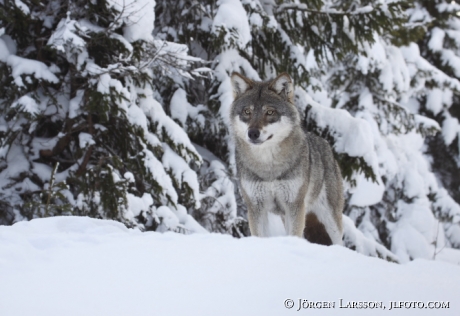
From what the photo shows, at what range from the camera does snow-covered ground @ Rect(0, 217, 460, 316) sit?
2137 millimetres

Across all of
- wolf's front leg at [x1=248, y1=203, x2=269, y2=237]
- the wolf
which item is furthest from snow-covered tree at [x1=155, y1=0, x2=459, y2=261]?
wolf's front leg at [x1=248, y1=203, x2=269, y2=237]

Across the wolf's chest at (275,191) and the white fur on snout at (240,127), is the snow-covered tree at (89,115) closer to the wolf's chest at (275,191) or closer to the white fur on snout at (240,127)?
the white fur on snout at (240,127)

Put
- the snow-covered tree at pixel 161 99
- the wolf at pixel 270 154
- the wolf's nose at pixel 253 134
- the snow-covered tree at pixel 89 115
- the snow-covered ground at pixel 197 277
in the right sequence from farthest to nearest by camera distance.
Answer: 1. the snow-covered tree at pixel 161 99
2. the snow-covered tree at pixel 89 115
3. the wolf at pixel 270 154
4. the wolf's nose at pixel 253 134
5. the snow-covered ground at pixel 197 277

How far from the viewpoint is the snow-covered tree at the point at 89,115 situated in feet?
19.2

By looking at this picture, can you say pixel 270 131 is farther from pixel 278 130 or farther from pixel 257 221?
pixel 257 221

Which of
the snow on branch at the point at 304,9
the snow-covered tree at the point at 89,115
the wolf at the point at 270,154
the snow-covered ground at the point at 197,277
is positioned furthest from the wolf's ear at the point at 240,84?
the snow on branch at the point at 304,9

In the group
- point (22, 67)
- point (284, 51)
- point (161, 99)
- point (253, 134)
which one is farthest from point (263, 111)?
point (284, 51)

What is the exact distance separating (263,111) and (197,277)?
112 inches

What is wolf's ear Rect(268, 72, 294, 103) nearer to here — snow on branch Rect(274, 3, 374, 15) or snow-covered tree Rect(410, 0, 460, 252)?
snow on branch Rect(274, 3, 374, 15)

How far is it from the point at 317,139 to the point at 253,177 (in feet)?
4.61

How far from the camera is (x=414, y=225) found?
1292cm

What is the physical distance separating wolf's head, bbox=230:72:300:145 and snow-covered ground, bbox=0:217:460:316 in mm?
2072

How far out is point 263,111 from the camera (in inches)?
197

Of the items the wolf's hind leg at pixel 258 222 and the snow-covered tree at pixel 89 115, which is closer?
the wolf's hind leg at pixel 258 222
